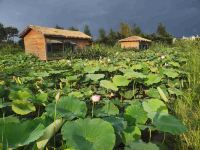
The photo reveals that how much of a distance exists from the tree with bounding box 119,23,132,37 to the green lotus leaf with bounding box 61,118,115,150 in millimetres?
60845

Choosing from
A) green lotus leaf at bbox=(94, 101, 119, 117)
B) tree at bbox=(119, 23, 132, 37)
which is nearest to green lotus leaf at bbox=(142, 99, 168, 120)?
green lotus leaf at bbox=(94, 101, 119, 117)

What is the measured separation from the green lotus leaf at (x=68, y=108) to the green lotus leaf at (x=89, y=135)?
301mm

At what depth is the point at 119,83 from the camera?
11.6 feet

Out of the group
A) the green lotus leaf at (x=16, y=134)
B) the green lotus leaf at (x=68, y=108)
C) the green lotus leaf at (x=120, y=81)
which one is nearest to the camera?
the green lotus leaf at (x=16, y=134)

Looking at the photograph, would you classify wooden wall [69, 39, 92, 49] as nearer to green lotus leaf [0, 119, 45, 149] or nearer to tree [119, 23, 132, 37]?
tree [119, 23, 132, 37]

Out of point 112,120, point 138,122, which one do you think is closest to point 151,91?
point 138,122

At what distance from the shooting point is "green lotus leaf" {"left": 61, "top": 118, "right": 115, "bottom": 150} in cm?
165

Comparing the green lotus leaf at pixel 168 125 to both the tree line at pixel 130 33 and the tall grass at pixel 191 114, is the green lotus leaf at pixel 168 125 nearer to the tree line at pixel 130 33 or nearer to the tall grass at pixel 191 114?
the tall grass at pixel 191 114

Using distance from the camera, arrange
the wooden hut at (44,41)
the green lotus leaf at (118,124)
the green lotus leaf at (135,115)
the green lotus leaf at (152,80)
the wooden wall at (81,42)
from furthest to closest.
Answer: the wooden wall at (81,42) < the wooden hut at (44,41) < the green lotus leaf at (152,80) < the green lotus leaf at (135,115) < the green lotus leaf at (118,124)

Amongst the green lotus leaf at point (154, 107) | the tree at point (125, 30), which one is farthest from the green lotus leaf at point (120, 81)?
the tree at point (125, 30)

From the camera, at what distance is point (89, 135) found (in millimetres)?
1771

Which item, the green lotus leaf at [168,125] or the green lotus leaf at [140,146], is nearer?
the green lotus leaf at [140,146]

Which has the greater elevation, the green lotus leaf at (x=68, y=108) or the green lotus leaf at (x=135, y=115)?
the green lotus leaf at (x=68, y=108)

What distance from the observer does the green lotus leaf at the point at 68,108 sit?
2.12 m
